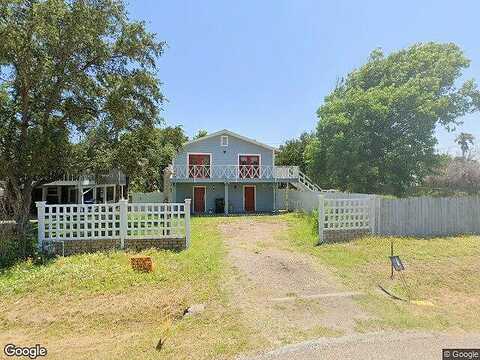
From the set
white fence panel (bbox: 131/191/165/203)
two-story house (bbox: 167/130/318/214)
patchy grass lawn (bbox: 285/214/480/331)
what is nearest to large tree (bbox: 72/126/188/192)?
patchy grass lawn (bbox: 285/214/480/331)

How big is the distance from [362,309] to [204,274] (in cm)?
377

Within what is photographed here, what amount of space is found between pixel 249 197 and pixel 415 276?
17.0 meters

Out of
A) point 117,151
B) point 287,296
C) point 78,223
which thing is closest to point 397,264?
point 287,296

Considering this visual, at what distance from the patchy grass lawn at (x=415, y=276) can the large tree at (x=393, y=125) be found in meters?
8.15

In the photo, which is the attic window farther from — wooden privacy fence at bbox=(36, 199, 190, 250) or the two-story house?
wooden privacy fence at bbox=(36, 199, 190, 250)

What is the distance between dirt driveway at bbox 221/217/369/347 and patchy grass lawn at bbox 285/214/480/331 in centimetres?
40

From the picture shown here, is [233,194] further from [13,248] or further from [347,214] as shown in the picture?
[13,248]

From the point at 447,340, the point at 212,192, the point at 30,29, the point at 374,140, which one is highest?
the point at 30,29

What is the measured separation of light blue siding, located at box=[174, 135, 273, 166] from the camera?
2462 centimetres

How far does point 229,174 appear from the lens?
79.1ft

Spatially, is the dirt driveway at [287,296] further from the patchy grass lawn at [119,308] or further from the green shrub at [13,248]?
the green shrub at [13,248]

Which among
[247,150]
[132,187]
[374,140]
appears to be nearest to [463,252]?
[374,140]

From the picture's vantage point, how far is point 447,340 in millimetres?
5559

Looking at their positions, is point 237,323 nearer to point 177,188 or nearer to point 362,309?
point 362,309
